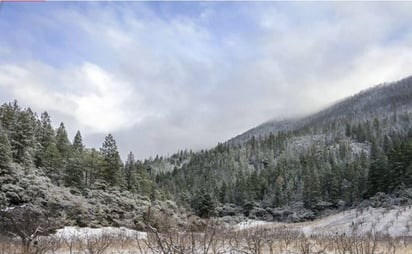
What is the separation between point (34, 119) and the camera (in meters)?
Result: 51.7

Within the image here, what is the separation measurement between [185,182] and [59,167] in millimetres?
64477

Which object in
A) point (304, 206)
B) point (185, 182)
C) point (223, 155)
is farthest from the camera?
point (223, 155)

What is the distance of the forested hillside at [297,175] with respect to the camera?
6844cm

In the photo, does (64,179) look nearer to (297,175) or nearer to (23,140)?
(23,140)

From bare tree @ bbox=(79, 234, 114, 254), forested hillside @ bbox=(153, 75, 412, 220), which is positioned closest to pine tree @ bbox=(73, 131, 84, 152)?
forested hillside @ bbox=(153, 75, 412, 220)

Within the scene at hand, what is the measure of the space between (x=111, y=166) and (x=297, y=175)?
2132 inches

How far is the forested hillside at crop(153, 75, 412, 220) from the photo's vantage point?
6844 centimetres

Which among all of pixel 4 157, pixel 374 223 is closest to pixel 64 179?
pixel 4 157

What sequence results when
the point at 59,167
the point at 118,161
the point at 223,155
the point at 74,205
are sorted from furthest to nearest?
1. the point at 223,155
2. the point at 118,161
3. the point at 59,167
4. the point at 74,205

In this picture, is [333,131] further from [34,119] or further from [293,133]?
[34,119]

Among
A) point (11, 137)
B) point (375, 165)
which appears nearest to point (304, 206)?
point (375, 165)

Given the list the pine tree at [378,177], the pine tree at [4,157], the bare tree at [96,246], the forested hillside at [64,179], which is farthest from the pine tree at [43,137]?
the pine tree at [378,177]

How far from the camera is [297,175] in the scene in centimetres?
9500

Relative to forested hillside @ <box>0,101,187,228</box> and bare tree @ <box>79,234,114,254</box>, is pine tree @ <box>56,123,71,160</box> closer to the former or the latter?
forested hillside @ <box>0,101,187,228</box>
